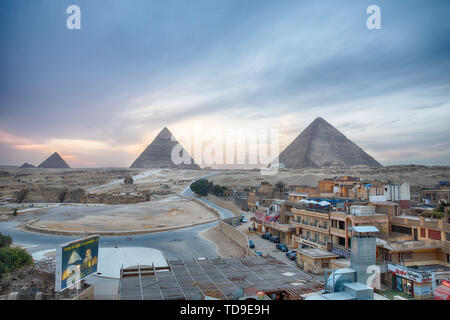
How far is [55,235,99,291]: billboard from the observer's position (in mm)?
10383

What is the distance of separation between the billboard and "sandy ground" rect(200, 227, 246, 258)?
1141 centimetres

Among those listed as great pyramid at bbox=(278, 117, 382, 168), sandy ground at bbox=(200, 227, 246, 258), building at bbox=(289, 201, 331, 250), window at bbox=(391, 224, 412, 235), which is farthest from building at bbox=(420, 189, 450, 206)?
great pyramid at bbox=(278, 117, 382, 168)

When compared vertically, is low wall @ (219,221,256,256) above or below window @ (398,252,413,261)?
below

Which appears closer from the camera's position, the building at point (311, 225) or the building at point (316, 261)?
the building at point (316, 261)

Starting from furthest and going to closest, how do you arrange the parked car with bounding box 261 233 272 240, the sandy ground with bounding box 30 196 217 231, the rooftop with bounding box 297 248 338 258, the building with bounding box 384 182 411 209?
the sandy ground with bounding box 30 196 217 231 < the parked car with bounding box 261 233 272 240 < the building with bounding box 384 182 411 209 < the rooftop with bounding box 297 248 338 258

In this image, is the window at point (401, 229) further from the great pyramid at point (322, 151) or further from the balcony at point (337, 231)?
the great pyramid at point (322, 151)

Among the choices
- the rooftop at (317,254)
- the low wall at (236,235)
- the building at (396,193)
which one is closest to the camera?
the rooftop at (317,254)

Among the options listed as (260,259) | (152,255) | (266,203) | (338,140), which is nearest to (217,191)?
(266,203)

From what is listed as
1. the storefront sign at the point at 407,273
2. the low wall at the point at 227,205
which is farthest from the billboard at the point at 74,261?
the low wall at the point at 227,205

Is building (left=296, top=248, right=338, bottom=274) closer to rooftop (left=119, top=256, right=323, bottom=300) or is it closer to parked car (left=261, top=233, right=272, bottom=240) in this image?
rooftop (left=119, top=256, right=323, bottom=300)

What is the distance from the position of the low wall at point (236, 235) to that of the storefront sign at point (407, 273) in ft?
26.1

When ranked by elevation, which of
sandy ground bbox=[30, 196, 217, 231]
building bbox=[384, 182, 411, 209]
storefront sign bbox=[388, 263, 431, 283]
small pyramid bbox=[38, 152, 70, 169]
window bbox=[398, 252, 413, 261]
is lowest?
sandy ground bbox=[30, 196, 217, 231]

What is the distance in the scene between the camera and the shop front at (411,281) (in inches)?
508
